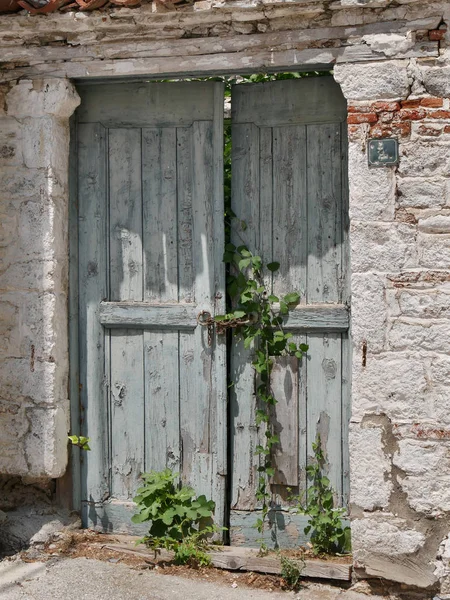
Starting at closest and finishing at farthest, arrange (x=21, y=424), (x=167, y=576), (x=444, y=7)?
(x=444, y=7) < (x=167, y=576) < (x=21, y=424)

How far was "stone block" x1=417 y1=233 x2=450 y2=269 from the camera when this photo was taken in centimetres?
385

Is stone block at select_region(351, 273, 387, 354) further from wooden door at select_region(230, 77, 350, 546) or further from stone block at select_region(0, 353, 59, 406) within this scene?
stone block at select_region(0, 353, 59, 406)

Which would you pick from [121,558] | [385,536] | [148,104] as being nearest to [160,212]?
[148,104]

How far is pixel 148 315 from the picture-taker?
444cm

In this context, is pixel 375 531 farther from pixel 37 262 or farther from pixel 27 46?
pixel 27 46

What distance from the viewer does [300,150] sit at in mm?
4289

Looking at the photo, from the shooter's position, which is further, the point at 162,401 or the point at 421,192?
the point at 162,401

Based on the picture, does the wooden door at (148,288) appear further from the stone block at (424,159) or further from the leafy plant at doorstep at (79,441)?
the stone block at (424,159)

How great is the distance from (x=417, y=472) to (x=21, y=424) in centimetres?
214

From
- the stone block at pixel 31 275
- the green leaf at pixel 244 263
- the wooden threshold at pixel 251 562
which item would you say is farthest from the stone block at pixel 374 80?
the wooden threshold at pixel 251 562

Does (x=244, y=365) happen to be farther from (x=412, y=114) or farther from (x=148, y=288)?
(x=412, y=114)

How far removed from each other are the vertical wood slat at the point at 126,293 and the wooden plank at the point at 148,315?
2.2 inches

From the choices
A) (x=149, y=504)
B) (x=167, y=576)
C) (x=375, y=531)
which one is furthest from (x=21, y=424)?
(x=375, y=531)

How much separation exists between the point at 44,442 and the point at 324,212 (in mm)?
1979
